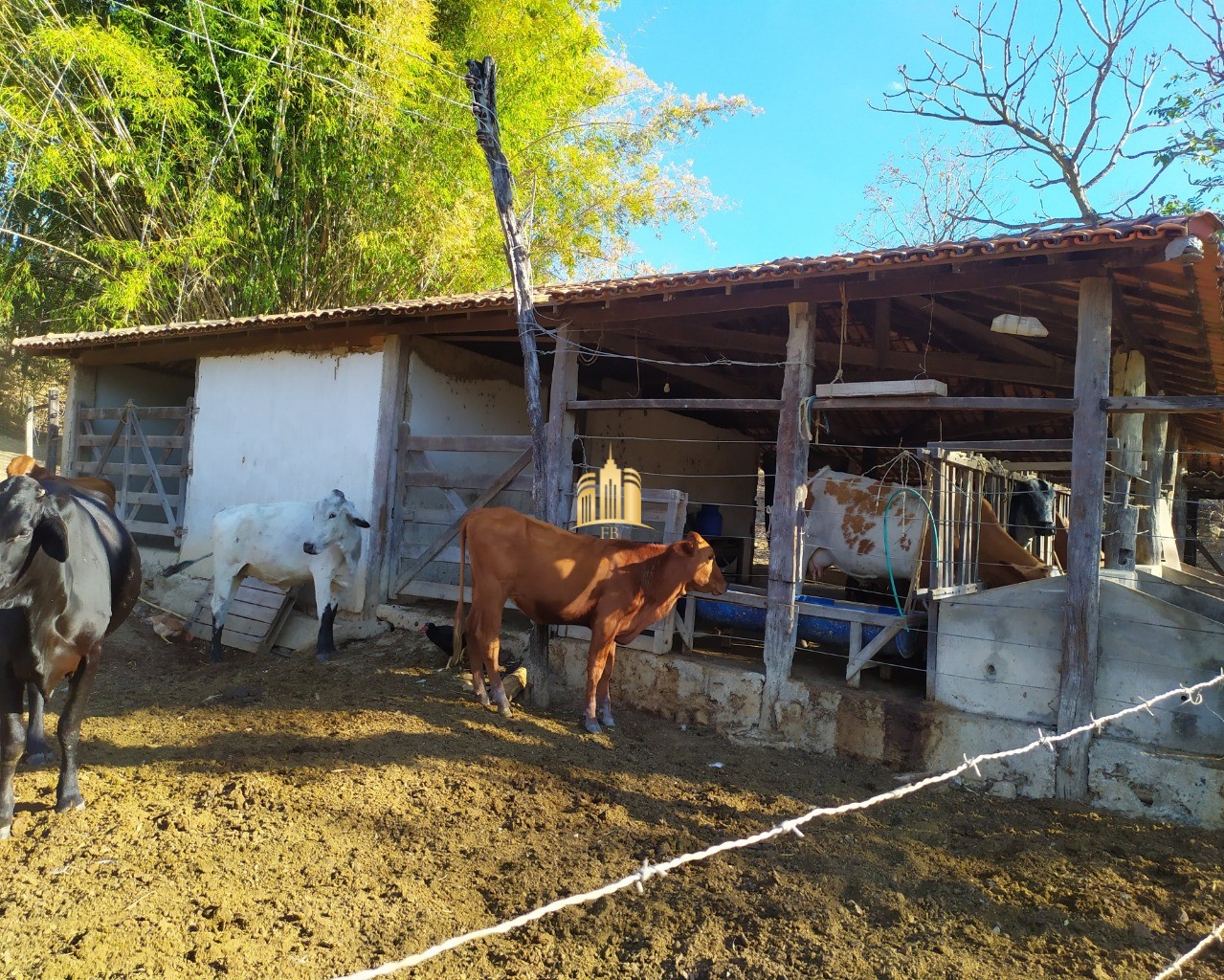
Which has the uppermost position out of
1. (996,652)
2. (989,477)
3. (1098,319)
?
(1098,319)

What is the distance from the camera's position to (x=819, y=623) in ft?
19.5

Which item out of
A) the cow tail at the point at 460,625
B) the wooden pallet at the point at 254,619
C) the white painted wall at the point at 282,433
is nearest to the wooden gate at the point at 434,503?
the white painted wall at the point at 282,433

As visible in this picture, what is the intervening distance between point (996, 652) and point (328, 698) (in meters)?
4.73

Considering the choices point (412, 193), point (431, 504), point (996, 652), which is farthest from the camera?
point (412, 193)

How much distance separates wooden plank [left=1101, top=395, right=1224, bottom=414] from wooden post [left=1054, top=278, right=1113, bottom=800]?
0.08m

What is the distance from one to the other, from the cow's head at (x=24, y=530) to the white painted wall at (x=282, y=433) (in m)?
4.59

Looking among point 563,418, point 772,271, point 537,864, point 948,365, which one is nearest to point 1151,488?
point 948,365

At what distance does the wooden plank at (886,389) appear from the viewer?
205 inches

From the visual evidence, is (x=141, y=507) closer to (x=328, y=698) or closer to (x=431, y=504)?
(x=431, y=504)

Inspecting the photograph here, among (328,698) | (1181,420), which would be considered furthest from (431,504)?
(1181,420)

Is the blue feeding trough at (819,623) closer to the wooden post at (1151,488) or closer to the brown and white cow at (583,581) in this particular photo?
the brown and white cow at (583,581)

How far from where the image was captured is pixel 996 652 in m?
5.06

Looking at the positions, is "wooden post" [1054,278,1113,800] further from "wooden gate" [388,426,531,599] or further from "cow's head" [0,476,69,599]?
"cow's head" [0,476,69,599]

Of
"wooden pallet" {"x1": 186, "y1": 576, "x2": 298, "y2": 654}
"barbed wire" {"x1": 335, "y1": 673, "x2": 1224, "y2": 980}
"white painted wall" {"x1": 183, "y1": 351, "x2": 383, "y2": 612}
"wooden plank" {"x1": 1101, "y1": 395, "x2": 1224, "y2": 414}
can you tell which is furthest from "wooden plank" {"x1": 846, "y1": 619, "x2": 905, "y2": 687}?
"wooden pallet" {"x1": 186, "y1": 576, "x2": 298, "y2": 654}
